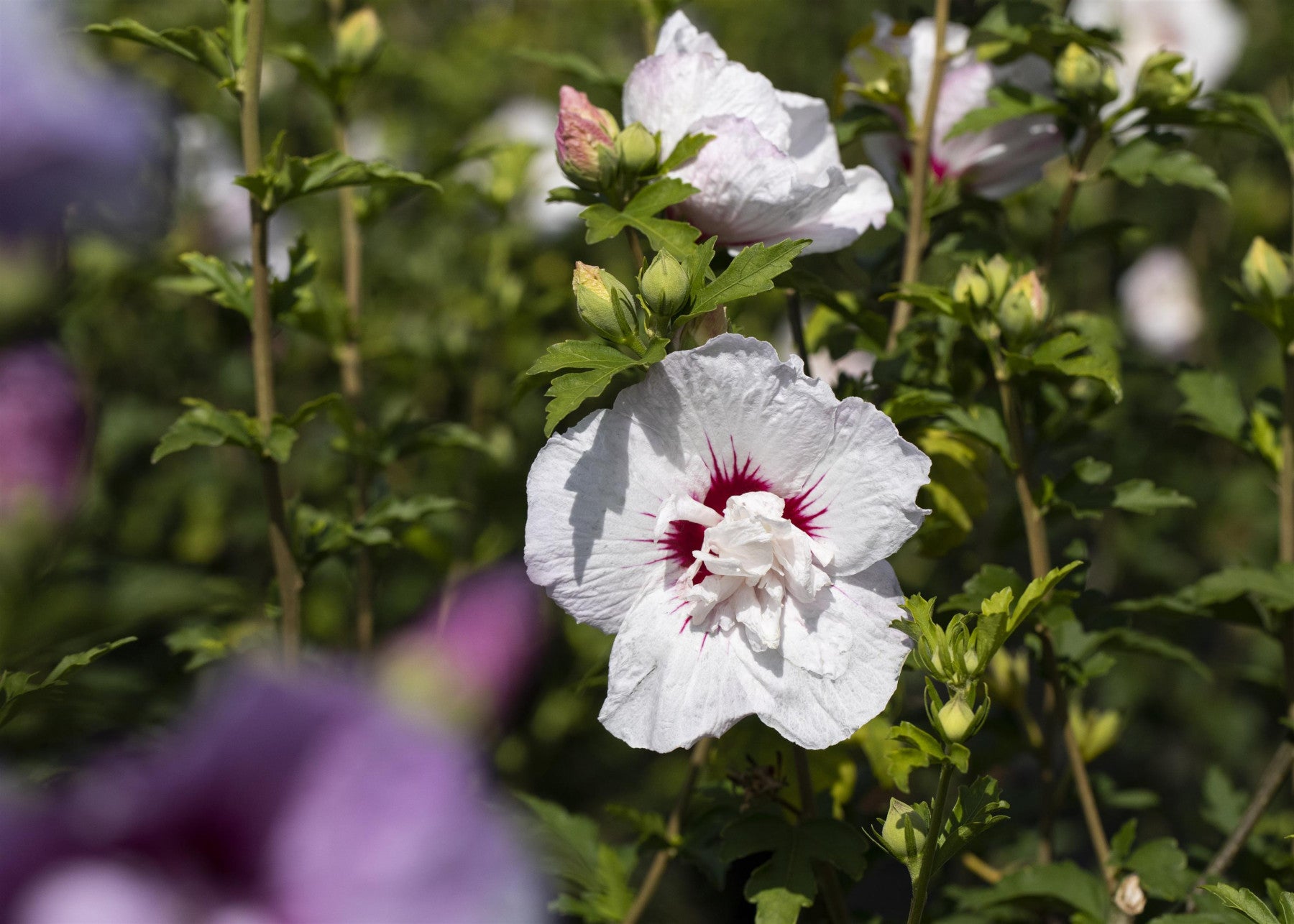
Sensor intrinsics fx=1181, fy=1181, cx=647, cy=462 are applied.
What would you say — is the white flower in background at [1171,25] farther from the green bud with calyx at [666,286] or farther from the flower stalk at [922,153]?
the green bud with calyx at [666,286]

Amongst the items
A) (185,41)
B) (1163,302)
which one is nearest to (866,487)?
(185,41)

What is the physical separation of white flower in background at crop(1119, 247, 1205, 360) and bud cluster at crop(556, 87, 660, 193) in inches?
75.1

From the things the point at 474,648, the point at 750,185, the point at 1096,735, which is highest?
the point at 750,185

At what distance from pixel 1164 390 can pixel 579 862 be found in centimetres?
169

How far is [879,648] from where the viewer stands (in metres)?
0.76

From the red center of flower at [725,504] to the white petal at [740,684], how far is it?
53 millimetres

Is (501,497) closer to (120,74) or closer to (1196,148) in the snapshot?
(120,74)

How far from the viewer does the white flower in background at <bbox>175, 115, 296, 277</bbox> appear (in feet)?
6.61

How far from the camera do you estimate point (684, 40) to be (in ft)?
2.95

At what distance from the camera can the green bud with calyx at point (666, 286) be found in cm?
74

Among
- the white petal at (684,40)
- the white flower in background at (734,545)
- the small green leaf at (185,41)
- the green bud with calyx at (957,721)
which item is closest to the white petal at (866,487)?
the white flower in background at (734,545)

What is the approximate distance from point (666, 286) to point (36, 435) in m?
0.39

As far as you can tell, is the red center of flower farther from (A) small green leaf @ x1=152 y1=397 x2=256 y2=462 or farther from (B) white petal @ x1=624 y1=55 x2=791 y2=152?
(A) small green leaf @ x1=152 y1=397 x2=256 y2=462

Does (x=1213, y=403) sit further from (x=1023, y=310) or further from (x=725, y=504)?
(x=725, y=504)
